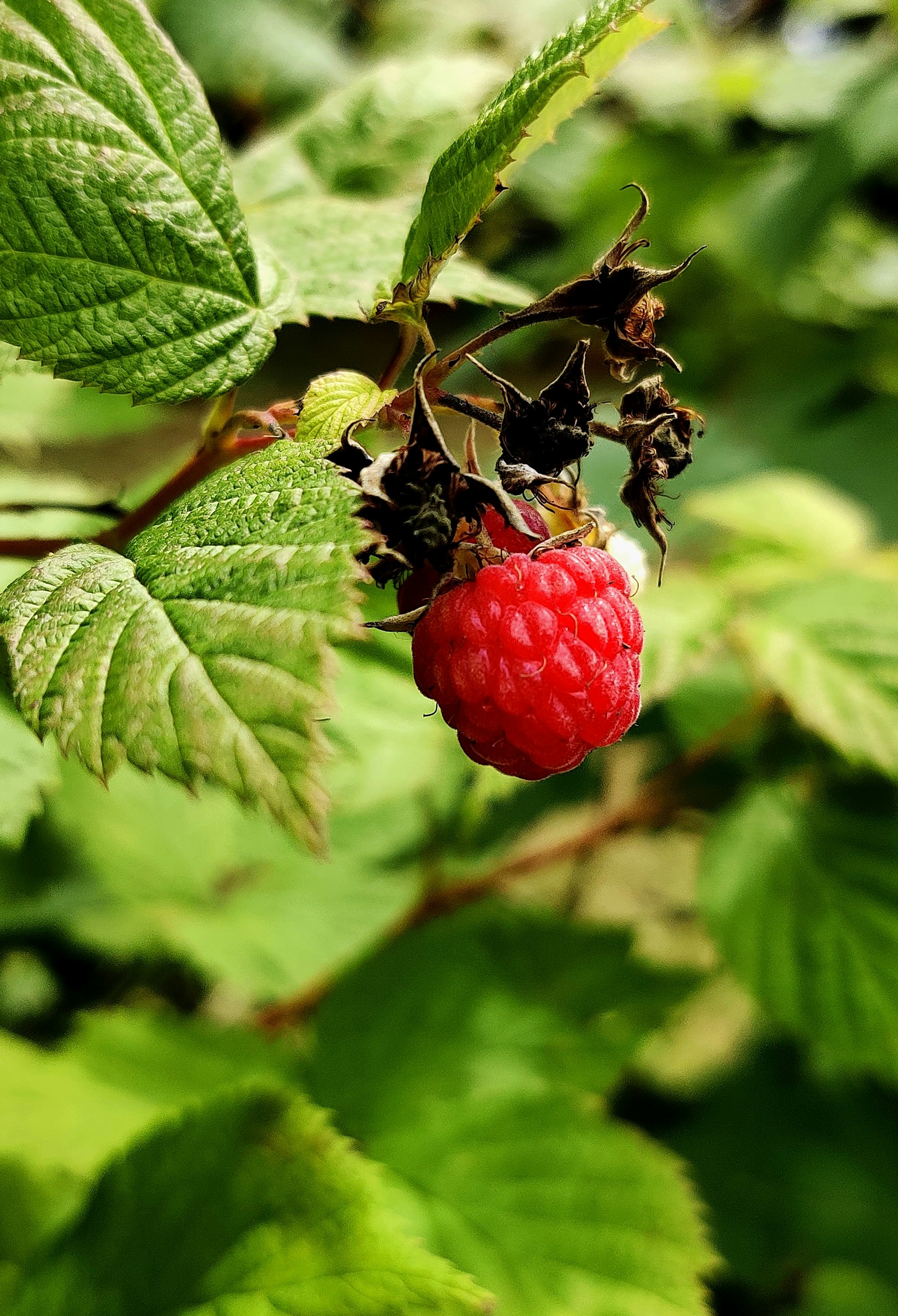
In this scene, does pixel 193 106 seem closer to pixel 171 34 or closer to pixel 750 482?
pixel 750 482

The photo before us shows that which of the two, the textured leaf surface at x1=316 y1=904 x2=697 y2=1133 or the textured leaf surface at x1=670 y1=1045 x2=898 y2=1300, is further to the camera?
the textured leaf surface at x1=670 y1=1045 x2=898 y2=1300

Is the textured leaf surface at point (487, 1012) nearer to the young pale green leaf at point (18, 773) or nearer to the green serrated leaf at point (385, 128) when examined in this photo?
the young pale green leaf at point (18, 773)

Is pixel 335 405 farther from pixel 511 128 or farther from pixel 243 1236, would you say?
pixel 243 1236

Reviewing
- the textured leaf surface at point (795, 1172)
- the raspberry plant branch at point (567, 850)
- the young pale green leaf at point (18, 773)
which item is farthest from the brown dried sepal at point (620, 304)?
the textured leaf surface at point (795, 1172)

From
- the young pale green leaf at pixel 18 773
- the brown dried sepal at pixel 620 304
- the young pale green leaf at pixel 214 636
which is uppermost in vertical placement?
the brown dried sepal at pixel 620 304

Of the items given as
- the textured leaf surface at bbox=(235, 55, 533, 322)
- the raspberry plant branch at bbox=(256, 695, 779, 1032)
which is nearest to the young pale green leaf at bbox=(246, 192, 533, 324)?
the textured leaf surface at bbox=(235, 55, 533, 322)

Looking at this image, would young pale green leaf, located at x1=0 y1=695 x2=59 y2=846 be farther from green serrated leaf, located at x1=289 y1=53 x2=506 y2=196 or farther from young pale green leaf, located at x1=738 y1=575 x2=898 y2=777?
young pale green leaf, located at x1=738 y1=575 x2=898 y2=777

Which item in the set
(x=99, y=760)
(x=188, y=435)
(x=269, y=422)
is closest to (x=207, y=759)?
(x=99, y=760)
